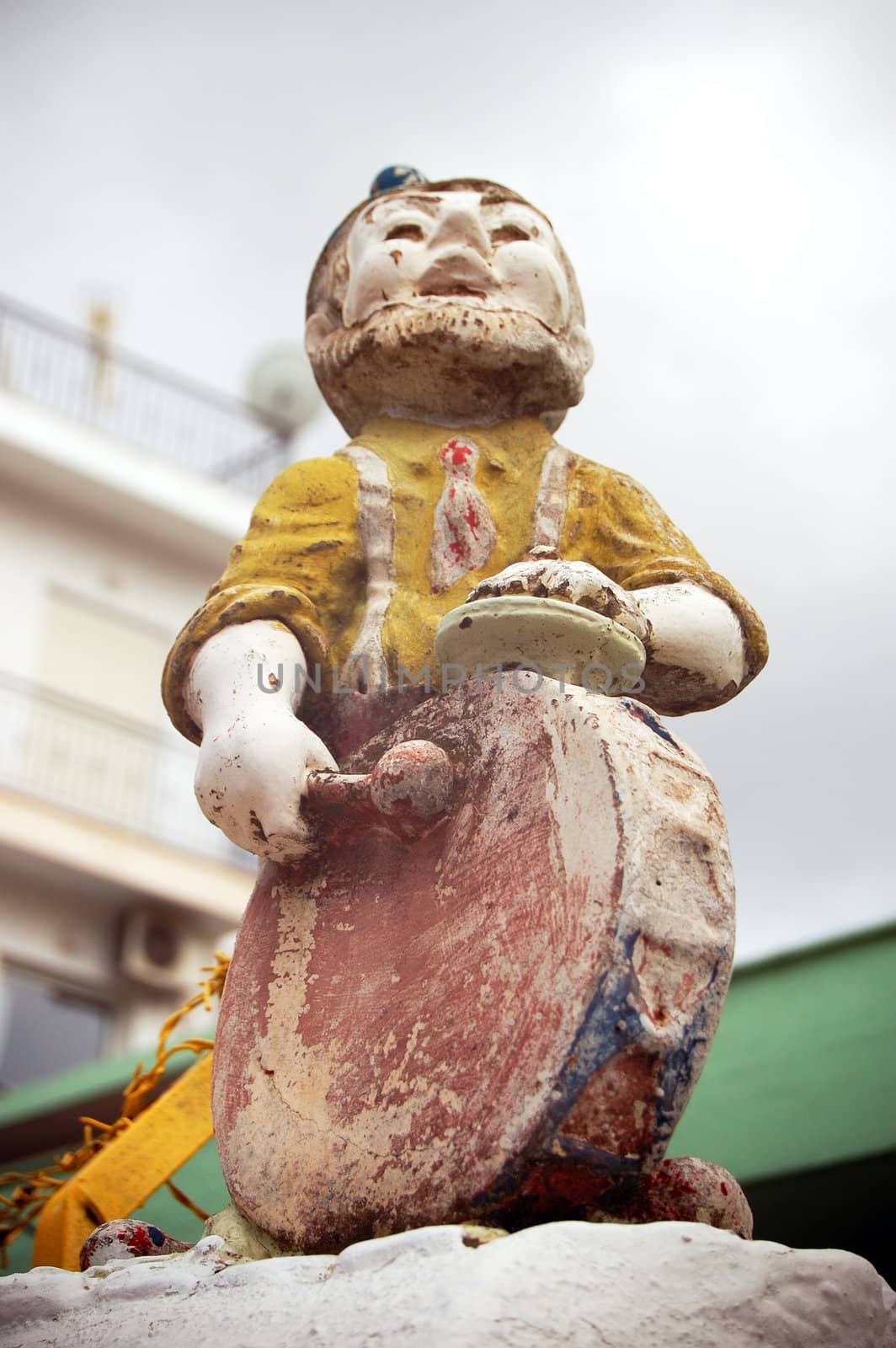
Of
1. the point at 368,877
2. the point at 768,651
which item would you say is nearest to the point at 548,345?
the point at 768,651

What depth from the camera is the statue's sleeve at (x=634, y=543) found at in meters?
3.00

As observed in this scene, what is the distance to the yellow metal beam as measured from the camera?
3.46 meters

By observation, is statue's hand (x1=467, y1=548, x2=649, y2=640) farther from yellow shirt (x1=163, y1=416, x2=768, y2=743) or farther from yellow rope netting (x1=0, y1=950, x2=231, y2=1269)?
yellow rope netting (x1=0, y1=950, x2=231, y2=1269)

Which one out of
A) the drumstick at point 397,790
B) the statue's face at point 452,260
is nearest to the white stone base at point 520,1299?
the drumstick at point 397,790

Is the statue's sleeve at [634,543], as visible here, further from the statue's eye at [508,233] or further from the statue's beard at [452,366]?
the statue's eye at [508,233]

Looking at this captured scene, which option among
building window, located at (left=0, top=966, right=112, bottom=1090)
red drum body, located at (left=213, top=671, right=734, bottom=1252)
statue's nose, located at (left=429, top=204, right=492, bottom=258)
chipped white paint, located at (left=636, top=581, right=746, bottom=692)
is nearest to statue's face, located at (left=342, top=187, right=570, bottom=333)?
statue's nose, located at (left=429, top=204, right=492, bottom=258)

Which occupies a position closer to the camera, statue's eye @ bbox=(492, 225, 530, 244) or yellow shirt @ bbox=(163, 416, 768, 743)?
yellow shirt @ bbox=(163, 416, 768, 743)

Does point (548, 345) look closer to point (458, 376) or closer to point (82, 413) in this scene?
point (458, 376)

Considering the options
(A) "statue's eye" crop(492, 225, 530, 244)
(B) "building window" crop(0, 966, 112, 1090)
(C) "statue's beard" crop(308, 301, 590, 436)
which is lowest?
(B) "building window" crop(0, 966, 112, 1090)

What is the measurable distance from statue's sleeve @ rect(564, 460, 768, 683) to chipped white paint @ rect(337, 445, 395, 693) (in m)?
0.31

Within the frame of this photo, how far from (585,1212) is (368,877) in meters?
0.62

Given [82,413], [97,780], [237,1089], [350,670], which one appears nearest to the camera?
[237,1089]

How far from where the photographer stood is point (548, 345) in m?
3.20

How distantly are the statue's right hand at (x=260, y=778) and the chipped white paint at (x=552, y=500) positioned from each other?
22.1 inches
